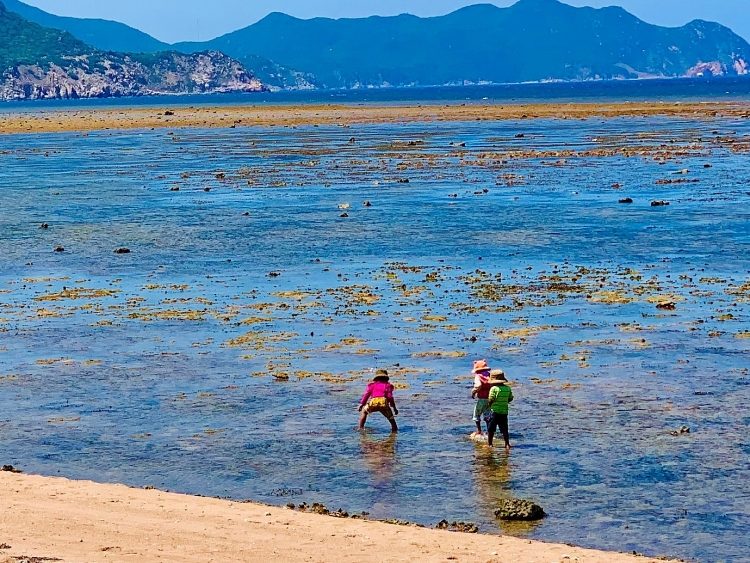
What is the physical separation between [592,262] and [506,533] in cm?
2053

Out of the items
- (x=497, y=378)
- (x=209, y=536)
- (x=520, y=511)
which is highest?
(x=497, y=378)

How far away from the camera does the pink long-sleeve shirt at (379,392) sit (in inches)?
782

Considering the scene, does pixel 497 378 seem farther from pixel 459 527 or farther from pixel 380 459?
pixel 459 527

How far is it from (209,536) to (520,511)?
159 inches

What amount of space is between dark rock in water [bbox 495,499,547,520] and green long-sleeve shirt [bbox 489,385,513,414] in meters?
2.98

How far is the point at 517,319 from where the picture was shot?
91.0 ft

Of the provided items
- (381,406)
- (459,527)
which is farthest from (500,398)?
(459,527)

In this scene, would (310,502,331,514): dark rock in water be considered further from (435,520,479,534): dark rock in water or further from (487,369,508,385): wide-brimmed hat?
(487,369,508,385): wide-brimmed hat

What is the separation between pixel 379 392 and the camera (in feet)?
65.5

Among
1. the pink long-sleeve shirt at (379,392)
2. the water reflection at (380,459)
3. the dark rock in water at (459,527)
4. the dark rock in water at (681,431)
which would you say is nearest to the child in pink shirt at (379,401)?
the pink long-sleeve shirt at (379,392)

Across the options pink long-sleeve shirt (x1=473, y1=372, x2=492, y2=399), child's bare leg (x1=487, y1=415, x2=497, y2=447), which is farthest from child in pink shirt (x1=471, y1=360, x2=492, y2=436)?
child's bare leg (x1=487, y1=415, x2=497, y2=447)

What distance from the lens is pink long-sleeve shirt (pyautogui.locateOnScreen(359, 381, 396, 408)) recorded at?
19.9 metres

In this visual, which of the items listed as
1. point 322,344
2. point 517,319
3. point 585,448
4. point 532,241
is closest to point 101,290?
point 322,344

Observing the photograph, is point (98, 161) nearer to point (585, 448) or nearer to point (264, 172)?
point (264, 172)
